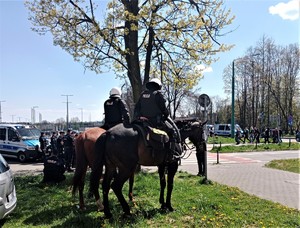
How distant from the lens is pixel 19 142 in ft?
67.5

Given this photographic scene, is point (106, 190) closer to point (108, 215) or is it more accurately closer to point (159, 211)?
point (108, 215)

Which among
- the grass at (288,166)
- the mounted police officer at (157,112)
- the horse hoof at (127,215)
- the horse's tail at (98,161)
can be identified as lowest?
the grass at (288,166)

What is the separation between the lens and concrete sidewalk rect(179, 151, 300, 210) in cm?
916

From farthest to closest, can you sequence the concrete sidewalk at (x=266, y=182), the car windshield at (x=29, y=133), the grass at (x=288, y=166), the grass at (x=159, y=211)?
the car windshield at (x=29, y=133) → the grass at (x=288, y=166) → the concrete sidewalk at (x=266, y=182) → the grass at (x=159, y=211)

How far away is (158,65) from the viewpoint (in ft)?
48.4

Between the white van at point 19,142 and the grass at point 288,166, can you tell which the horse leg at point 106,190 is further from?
the white van at point 19,142

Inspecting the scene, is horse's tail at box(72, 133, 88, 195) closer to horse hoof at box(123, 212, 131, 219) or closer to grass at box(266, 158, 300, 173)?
horse hoof at box(123, 212, 131, 219)

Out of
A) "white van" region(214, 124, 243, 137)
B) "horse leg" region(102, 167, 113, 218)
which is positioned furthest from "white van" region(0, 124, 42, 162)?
"white van" region(214, 124, 243, 137)

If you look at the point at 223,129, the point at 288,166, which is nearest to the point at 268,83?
the point at 223,129

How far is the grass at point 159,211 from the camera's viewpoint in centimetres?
625

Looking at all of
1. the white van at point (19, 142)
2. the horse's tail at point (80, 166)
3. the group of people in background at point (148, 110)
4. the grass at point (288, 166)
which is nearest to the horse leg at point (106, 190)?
the horse's tail at point (80, 166)

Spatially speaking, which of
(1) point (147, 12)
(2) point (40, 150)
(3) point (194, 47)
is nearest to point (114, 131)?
(1) point (147, 12)

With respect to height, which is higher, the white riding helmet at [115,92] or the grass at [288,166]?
the white riding helmet at [115,92]

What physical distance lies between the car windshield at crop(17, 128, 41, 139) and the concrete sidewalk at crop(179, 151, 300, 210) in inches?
497
